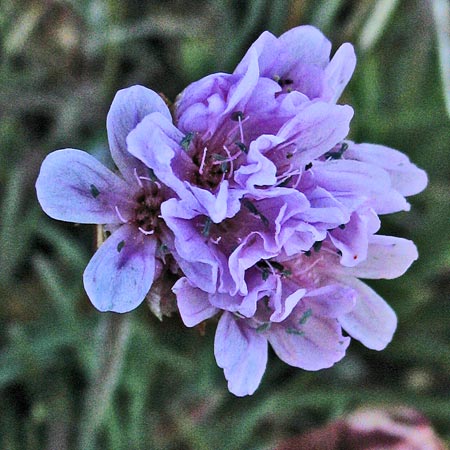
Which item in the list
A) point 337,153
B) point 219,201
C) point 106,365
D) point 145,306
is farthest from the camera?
point 145,306

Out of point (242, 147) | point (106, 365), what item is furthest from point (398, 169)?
point (106, 365)

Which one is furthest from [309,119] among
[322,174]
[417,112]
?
[417,112]

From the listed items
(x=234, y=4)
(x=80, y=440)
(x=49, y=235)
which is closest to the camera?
(x=80, y=440)

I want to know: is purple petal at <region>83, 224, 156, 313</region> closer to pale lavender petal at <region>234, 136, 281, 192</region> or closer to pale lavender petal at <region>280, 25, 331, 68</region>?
pale lavender petal at <region>234, 136, 281, 192</region>

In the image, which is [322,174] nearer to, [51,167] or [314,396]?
[51,167]

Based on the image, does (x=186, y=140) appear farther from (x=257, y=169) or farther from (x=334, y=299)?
(x=334, y=299)
